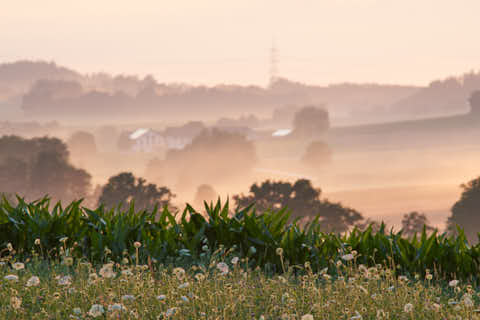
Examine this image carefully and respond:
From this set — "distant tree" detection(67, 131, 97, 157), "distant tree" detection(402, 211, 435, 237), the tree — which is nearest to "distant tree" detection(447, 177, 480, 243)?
"distant tree" detection(402, 211, 435, 237)

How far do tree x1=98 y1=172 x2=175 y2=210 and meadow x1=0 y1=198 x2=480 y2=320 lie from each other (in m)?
24.5

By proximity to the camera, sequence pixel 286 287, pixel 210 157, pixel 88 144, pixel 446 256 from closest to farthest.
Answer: pixel 286 287 → pixel 446 256 → pixel 210 157 → pixel 88 144

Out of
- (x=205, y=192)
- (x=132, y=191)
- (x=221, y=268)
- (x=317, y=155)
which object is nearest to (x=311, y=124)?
(x=317, y=155)

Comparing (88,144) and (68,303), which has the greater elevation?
(88,144)

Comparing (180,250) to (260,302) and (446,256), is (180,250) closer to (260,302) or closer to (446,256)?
(260,302)

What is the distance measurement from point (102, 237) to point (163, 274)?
215 centimetres

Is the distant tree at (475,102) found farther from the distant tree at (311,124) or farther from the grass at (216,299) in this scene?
the grass at (216,299)

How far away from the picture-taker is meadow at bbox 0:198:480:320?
6.36 m

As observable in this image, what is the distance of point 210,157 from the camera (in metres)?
67.1

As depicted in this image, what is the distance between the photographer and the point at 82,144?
2815 inches

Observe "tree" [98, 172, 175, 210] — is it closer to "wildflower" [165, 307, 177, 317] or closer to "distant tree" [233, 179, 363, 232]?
"distant tree" [233, 179, 363, 232]

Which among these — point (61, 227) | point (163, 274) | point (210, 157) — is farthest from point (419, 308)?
point (210, 157)

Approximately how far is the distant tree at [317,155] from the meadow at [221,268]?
59.3m

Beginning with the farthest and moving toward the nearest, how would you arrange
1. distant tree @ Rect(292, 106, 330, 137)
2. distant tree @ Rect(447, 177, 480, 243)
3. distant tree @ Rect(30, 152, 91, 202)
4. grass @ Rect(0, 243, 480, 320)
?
1. distant tree @ Rect(292, 106, 330, 137)
2. distant tree @ Rect(30, 152, 91, 202)
3. distant tree @ Rect(447, 177, 480, 243)
4. grass @ Rect(0, 243, 480, 320)
